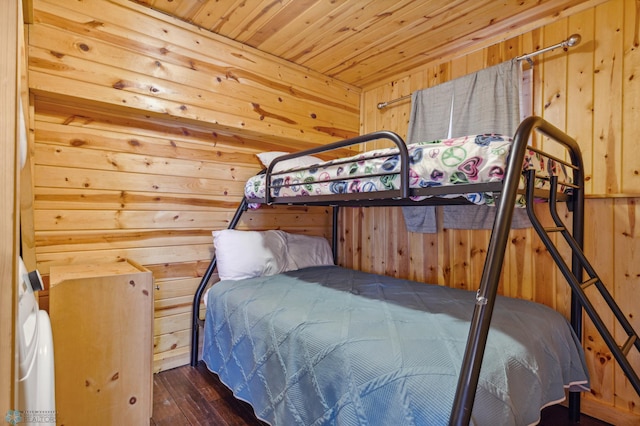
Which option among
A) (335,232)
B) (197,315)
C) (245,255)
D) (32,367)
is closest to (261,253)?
(245,255)

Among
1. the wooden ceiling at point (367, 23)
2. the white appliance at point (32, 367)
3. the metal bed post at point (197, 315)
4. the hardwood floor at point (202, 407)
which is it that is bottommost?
the hardwood floor at point (202, 407)

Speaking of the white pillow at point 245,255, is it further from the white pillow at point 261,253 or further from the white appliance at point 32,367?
the white appliance at point 32,367

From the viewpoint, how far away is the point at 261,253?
2.20 m

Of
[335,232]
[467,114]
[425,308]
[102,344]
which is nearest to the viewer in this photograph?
[102,344]

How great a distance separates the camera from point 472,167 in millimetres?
1032

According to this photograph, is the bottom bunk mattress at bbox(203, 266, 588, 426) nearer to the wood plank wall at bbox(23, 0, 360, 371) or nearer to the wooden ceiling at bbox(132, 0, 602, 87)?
the wood plank wall at bbox(23, 0, 360, 371)

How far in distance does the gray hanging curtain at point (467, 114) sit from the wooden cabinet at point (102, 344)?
187cm

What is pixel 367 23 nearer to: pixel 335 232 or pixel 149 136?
pixel 149 136

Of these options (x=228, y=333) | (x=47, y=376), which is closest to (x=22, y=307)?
(x=47, y=376)

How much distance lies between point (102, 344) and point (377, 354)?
118 cm

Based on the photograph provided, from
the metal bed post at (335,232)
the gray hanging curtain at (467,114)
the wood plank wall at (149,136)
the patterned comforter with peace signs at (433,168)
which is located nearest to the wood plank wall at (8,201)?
the patterned comforter with peace signs at (433,168)

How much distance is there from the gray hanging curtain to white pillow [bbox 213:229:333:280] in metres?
0.84

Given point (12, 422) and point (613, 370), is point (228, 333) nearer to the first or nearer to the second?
point (12, 422)

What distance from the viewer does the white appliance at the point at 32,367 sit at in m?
0.60
